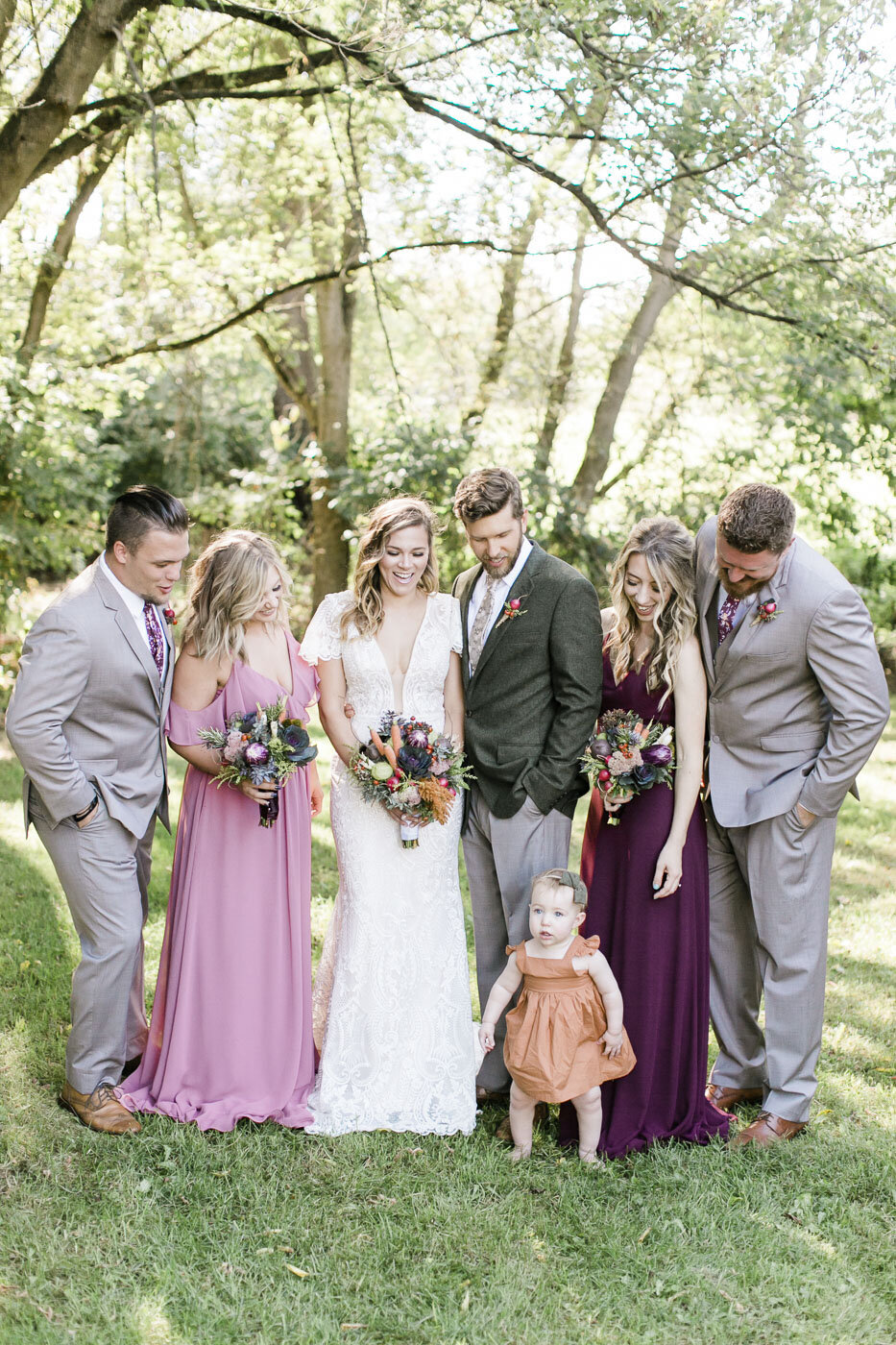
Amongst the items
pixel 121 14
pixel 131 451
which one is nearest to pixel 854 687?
pixel 121 14

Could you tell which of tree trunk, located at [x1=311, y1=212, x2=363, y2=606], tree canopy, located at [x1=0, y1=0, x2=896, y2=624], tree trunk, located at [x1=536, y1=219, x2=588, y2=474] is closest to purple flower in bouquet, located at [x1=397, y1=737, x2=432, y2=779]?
tree canopy, located at [x1=0, y1=0, x2=896, y2=624]

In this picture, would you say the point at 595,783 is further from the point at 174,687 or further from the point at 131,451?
the point at 131,451

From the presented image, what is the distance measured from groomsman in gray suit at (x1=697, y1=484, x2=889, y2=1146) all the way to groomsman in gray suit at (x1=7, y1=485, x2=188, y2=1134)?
2.14m

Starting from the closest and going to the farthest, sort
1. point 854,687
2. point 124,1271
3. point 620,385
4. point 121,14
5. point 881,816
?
point 124,1271
point 854,687
point 121,14
point 881,816
point 620,385

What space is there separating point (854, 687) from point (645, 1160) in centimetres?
194

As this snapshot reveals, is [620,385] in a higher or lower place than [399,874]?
higher

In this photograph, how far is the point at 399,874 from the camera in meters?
4.56

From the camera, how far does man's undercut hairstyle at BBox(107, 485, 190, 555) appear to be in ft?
13.6

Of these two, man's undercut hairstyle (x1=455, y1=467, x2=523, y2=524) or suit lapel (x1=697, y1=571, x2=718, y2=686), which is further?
suit lapel (x1=697, y1=571, x2=718, y2=686)

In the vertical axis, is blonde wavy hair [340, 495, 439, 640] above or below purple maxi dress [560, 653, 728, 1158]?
above

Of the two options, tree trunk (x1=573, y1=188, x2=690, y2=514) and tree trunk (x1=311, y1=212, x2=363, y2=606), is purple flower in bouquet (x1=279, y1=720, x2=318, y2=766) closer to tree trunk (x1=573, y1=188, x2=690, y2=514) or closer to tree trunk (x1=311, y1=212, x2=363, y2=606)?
tree trunk (x1=573, y1=188, x2=690, y2=514)

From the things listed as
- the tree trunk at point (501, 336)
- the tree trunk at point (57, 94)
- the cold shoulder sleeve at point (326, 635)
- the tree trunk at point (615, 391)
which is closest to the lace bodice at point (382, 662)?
the cold shoulder sleeve at point (326, 635)

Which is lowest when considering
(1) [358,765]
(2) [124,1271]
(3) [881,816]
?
(2) [124,1271]

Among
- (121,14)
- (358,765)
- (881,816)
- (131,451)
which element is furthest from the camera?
(131,451)
